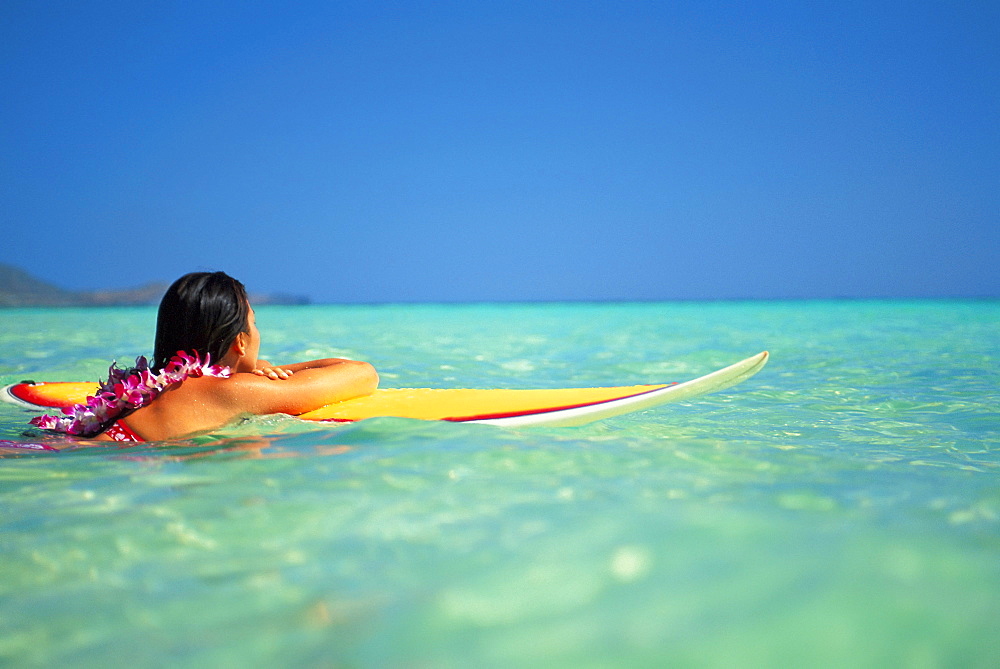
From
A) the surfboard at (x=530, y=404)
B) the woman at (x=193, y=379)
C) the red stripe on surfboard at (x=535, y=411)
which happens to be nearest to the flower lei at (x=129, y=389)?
the woman at (x=193, y=379)

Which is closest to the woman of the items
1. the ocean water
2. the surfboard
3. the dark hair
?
the dark hair

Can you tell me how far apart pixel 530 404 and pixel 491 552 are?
5.39 ft

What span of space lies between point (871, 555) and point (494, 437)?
146 cm

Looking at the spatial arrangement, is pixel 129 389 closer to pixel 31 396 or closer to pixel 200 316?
pixel 200 316

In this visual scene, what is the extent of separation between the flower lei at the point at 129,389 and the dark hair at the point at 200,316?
0.17ft

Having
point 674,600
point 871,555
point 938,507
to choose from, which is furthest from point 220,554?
point 938,507

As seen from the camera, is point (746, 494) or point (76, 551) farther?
point (746, 494)

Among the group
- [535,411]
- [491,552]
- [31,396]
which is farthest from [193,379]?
[31,396]

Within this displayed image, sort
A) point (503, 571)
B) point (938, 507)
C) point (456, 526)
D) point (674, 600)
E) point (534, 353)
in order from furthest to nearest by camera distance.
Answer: point (534, 353) → point (938, 507) → point (456, 526) → point (503, 571) → point (674, 600)

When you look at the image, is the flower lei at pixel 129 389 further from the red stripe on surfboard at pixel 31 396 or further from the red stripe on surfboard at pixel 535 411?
the red stripe on surfboard at pixel 31 396

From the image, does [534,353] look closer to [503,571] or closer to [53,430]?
[53,430]

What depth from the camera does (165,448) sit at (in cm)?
272

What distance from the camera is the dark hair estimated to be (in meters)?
2.83

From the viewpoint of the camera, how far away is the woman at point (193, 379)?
112 inches
